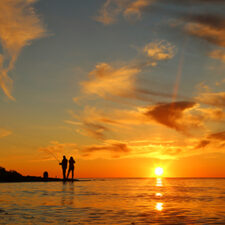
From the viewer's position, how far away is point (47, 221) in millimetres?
13773

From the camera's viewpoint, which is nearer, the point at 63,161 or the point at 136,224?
the point at 136,224

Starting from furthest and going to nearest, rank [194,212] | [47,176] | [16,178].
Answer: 1. [47,176]
2. [16,178]
3. [194,212]

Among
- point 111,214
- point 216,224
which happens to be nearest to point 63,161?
point 111,214

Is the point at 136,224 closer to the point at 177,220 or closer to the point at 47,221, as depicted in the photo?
the point at 177,220

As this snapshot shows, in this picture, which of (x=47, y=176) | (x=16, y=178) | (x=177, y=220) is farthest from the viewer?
(x=47, y=176)

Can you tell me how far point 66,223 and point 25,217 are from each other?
8.45 feet

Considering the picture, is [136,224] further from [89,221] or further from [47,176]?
[47,176]

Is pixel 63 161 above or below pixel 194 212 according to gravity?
above

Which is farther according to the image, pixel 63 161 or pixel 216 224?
pixel 63 161

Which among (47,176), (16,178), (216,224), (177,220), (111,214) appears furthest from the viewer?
(47,176)

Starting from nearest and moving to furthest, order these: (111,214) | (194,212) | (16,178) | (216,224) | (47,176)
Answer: (216,224), (111,214), (194,212), (16,178), (47,176)

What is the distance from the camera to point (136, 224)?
1334 centimetres

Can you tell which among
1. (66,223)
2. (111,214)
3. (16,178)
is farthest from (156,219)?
(16,178)

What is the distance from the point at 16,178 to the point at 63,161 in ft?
29.8
